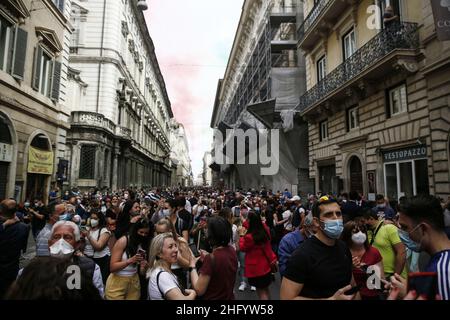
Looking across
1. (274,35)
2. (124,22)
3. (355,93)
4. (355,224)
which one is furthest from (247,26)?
(355,224)

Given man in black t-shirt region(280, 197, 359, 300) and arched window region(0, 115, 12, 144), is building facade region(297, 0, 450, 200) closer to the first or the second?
man in black t-shirt region(280, 197, 359, 300)

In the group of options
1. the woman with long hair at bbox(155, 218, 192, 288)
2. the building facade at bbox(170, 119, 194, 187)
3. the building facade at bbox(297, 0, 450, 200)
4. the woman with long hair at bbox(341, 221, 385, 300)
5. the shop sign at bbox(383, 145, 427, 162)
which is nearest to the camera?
the woman with long hair at bbox(341, 221, 385, 300)

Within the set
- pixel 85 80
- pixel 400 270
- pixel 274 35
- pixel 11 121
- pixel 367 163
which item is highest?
pixel 274 35

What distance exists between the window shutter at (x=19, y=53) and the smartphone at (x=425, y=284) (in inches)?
544

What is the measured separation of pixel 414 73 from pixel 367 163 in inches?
152

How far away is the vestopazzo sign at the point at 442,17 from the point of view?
672 cm

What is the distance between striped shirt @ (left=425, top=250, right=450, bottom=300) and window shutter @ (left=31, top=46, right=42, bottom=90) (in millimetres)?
14886

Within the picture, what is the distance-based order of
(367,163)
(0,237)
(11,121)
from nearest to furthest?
(0,237) → (11,121) → (367,163)

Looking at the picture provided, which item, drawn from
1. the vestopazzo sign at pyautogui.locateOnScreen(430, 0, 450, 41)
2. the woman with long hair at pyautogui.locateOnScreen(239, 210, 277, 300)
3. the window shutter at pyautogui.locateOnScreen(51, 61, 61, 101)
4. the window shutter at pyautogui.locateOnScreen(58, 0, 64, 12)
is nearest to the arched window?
the window shutter at pyautogui.locateOnScreen(51, 61, 61, 101)

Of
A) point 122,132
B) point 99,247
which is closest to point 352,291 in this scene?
point 99,247

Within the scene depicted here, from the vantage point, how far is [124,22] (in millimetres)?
26297

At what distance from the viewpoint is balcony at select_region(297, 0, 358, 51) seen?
545 inches

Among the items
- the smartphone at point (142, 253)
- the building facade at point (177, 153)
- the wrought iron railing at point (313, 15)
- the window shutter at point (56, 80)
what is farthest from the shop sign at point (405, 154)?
the building facade at point (177, 153)
